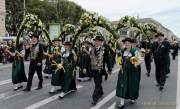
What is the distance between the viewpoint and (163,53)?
47.0 ft

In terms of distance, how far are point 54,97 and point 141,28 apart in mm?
9170

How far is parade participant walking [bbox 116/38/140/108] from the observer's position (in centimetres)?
1095

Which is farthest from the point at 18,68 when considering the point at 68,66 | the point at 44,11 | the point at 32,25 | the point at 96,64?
the point at 44,11

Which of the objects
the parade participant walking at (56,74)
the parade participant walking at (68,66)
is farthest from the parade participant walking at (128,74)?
the parade participant walking at (56,74)

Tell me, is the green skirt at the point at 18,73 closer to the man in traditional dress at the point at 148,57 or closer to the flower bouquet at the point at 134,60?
the flower bouquet at the point at 134,60

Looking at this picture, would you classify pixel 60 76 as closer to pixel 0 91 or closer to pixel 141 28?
pixel 0 91

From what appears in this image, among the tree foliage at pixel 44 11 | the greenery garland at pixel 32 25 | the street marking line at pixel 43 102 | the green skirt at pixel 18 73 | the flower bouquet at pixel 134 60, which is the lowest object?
the street marking line at pixel 43 102

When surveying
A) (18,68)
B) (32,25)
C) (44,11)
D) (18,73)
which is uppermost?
(44,11)

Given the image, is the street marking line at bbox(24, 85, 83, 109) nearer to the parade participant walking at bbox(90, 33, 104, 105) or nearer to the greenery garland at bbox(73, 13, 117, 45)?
the parade participant walking at bbox(90, 33, 104, 105)

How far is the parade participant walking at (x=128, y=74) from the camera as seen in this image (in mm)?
10953

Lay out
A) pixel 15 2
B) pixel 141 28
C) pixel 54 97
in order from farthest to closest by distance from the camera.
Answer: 1. pixel 15 2
2. pixel 141 28
3. pixel 54 97

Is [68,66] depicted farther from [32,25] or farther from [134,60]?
[32,25]

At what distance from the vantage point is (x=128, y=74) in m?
11.1

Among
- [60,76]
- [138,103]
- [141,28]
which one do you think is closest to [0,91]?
[60,76]
